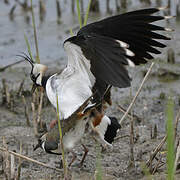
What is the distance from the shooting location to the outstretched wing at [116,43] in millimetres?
3633

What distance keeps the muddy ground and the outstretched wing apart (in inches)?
27.3

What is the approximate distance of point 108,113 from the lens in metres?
5.79

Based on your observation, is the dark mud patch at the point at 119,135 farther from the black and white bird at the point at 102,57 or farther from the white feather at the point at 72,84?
the white feather at the point at 72,84

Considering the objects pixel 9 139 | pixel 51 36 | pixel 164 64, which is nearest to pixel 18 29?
pixel 51 36

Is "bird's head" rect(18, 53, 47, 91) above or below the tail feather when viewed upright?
above

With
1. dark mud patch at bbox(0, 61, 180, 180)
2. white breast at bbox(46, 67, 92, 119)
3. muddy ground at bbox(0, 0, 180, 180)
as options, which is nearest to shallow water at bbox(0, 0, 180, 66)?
muddy ground at bbox(0, 0, 180, 180)

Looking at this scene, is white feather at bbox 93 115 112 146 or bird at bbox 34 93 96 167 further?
white feather at bbox 93 115 112 146

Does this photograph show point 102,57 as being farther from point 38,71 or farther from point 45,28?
point 45,28

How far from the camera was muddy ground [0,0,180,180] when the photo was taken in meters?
4.27

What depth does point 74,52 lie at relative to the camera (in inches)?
156

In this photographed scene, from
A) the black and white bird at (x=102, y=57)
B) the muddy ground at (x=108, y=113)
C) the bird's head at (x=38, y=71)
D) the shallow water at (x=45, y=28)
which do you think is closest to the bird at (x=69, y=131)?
the black and white bird at (x=102, y=57)

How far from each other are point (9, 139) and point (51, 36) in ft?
12.0

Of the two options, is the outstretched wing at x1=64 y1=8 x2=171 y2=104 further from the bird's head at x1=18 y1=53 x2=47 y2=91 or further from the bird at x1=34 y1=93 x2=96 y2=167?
the bird's head at x1=18 y1=53 x2=47 y2=91

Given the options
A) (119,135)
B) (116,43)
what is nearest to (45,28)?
(119,135)
